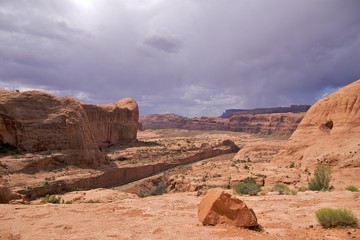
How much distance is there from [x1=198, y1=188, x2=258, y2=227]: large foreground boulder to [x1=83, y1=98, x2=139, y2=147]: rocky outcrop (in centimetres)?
4012

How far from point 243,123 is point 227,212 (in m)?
126

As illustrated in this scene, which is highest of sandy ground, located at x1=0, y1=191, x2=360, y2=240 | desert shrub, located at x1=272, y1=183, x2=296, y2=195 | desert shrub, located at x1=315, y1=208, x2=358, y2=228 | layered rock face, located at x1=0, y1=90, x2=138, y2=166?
layered rock face, located at x1=0, y1=90, x2=138, y2=166

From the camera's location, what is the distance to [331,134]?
83.4 ft

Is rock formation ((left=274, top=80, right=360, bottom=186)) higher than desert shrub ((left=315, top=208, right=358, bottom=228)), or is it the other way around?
rock formation ((left=274, top=80, right=360, bottom=186))

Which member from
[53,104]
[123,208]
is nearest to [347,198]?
[123,208]

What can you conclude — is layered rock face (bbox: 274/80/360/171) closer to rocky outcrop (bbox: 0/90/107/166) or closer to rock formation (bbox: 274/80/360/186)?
rock formation (bbox: 274/80/360/186)

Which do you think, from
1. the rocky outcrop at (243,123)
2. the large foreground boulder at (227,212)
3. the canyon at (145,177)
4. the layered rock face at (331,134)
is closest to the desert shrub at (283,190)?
the canyon at (145,177)

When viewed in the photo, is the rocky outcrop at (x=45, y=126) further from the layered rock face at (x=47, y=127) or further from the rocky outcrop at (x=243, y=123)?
the rocky outcrop at (x=243, y=123)

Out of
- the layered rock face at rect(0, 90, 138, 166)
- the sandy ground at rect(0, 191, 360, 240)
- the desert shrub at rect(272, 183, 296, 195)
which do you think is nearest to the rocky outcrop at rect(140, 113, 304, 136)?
the layered rock face at rect(0, 90, 138, 166)

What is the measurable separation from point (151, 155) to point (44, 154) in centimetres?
1789

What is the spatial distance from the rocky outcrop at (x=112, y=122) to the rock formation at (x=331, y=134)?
2892 centimetres

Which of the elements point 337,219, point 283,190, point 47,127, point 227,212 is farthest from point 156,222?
point 47,127

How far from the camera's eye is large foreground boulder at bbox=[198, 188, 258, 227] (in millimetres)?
7671

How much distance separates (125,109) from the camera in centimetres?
5622
